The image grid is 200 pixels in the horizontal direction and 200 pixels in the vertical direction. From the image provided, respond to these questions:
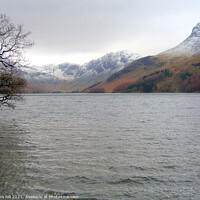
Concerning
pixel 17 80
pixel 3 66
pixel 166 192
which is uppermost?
pixel 3 66

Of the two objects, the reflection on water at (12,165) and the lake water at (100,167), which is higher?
the reflection on water at (12,165)

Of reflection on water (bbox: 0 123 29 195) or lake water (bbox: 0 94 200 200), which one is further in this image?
reflection on water (bbox: 0 123 29 195)

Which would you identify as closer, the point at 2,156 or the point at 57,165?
the point at 57,165

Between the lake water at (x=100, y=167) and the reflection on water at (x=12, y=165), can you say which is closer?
the lake water at (x=100, y=167)

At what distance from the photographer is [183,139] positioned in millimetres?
24344

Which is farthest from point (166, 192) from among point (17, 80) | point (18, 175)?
point (17, 80)

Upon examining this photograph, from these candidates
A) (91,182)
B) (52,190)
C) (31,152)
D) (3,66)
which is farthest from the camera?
(3,66)

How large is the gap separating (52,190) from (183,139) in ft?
58.3

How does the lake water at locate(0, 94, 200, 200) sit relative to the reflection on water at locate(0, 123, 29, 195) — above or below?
below

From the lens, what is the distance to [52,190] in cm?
1162

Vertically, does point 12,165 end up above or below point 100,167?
above

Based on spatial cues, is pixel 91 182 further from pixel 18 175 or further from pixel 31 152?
pixel 31 152

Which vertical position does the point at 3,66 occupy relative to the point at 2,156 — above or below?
above

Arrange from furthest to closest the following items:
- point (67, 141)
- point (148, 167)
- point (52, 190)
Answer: point (67, 141), point (148, 167), point (52, 190)
